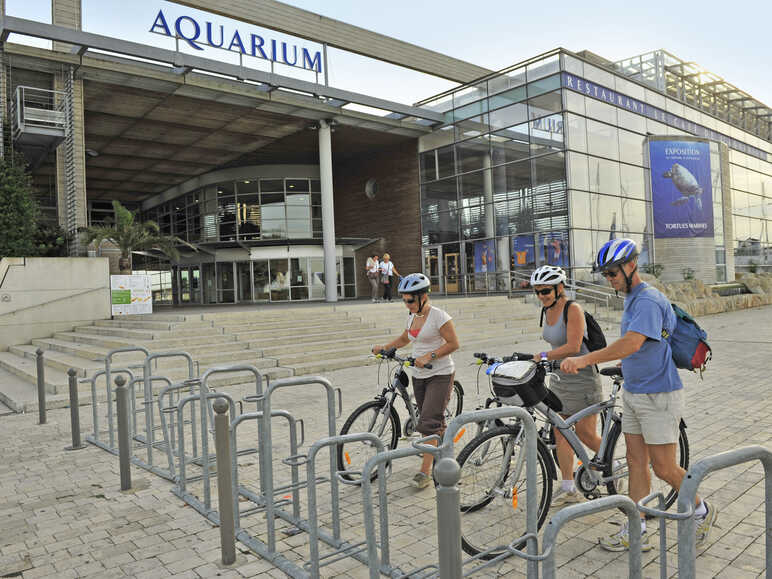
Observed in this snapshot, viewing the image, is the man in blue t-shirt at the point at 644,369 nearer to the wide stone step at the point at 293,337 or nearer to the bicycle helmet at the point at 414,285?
the bicycle helmet at the point at 414,285

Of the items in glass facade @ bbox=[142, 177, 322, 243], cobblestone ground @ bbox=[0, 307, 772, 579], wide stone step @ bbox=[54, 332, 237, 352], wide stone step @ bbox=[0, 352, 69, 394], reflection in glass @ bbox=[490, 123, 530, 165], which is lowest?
cobblestone ground @ bbox=[0, 307, 772, 579]

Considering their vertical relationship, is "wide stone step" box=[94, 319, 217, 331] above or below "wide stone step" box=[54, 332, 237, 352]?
above

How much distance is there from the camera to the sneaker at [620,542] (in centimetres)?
359

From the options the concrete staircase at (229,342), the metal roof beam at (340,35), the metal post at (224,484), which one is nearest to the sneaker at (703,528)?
the metal post at (224,484)

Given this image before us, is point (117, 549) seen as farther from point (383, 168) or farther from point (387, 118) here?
point (383, 168)

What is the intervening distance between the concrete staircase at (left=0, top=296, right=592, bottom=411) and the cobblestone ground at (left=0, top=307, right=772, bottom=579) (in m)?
3.68

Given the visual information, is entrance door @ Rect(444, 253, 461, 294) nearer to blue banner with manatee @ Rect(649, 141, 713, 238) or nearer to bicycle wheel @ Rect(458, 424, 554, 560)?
blue banner with manatee @ Rect(649, 141, 713, 238)

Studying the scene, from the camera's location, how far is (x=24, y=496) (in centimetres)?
505

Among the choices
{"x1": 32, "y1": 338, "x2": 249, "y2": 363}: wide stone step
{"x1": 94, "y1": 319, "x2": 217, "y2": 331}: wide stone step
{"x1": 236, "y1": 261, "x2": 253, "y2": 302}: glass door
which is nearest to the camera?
{"x1": 32, "y1": 338, "x2": 249, "y2": 363}: wide stone step

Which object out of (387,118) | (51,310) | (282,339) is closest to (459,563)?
(282,339)

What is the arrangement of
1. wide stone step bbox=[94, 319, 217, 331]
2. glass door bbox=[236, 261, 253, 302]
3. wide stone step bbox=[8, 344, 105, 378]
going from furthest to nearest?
1. glass door bbox=[236, 261, 253, 302]
2. wide stone step bbox=[94, 319, 217, 331]
3. wide stone step bbox=[8, 344, 105, 378]

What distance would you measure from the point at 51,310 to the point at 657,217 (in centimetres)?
2617

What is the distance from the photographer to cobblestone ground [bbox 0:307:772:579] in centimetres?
357

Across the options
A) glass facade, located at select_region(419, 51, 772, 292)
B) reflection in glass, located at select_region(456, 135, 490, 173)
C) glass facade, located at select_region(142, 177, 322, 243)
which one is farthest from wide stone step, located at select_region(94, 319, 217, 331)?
reflection in glass, located at select_region(456, 135, 490, 173)
